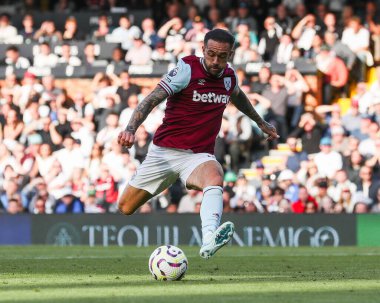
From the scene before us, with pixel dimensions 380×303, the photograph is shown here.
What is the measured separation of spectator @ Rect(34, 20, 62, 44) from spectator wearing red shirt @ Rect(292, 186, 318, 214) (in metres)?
8.05

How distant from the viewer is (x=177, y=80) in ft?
39.5

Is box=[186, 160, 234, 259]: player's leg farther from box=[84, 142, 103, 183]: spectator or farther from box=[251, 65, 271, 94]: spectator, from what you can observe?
box=[251, 65, 271, 94]: spectator

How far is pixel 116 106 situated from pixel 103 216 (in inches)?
140

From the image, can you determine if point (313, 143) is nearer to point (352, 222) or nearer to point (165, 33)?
point (352, 222)

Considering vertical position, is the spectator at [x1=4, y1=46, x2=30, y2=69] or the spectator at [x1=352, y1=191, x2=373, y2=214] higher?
the spectator at [x1=4, y1=46, x2=30, y2=69]

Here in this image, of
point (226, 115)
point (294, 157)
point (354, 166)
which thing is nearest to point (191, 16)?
point (226, 115)

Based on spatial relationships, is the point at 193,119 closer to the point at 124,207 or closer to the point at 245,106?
the point at 245,106

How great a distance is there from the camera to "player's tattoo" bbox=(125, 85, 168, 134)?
1164cm

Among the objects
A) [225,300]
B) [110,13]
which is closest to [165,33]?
[110,13]

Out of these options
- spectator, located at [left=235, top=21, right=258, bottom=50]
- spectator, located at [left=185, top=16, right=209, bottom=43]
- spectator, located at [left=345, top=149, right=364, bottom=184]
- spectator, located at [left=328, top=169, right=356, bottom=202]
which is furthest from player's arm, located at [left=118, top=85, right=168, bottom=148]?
spectator, located at [left=235, top=21, right=258, bottom=50]

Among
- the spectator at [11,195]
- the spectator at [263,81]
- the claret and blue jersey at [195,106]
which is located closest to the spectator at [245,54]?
the spectator at [263,81]

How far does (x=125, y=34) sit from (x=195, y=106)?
15.0 meters

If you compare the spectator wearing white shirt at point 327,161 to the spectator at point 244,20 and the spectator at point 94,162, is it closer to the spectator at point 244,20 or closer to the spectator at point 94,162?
the spectator at point 94,162

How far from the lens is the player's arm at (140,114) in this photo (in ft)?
36.6
